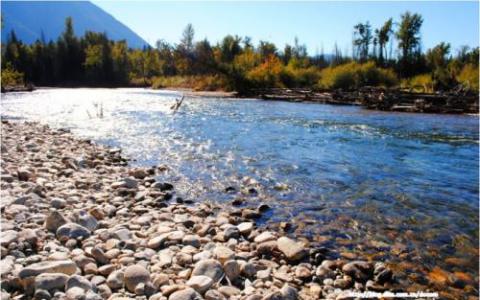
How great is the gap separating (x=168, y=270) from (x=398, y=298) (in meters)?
2.70

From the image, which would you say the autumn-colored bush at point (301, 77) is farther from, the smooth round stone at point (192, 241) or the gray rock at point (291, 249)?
the smooth round stone at point (192, 241)

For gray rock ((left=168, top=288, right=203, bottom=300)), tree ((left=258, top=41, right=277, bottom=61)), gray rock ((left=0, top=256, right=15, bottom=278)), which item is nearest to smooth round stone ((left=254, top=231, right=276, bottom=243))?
gray rock ((left=168, top=288, right=203, bottom=300))

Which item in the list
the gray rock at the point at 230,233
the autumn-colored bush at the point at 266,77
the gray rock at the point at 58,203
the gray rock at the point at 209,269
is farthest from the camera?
the autumn-colored bush at the point at 266,77

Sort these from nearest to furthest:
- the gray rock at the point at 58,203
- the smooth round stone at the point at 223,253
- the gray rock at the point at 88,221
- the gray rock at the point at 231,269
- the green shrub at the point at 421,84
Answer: the gray rock at the point at 231,269
the smooth round stone at the point at 223,253
the gray rock at the point at 88,221
the gray rock at the point at 58,203
the green shrub at the point at 421,84

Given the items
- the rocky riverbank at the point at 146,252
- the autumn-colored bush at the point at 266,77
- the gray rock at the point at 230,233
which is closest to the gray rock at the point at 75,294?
the rocky riverbank at the point at 146,252

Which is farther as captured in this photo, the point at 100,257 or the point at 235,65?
the point at 235,65

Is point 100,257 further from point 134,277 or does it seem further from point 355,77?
point 355,77

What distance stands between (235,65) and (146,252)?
56.7 m

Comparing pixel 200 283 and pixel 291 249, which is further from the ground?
pixel 200 283

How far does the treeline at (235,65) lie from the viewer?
5159 cm

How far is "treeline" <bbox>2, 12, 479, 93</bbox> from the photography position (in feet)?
169

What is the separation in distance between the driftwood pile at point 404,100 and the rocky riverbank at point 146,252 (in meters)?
28.0

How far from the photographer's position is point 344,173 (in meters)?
10.9

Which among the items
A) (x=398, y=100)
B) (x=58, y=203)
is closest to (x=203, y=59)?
(x=398, y=100)
